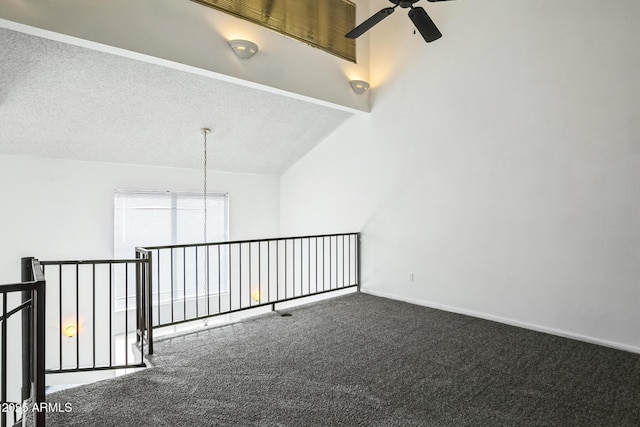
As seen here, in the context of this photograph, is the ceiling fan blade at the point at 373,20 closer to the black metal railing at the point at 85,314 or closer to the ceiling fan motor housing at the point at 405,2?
the ceiling fan motor housing at the point at 405,2

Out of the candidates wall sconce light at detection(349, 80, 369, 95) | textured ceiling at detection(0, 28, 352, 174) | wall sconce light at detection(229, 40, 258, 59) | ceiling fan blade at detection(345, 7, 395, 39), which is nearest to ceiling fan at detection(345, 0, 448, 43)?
ceiling fan blade at detection(345, 7, 395, 39)

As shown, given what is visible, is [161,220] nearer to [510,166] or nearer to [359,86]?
[359,86]

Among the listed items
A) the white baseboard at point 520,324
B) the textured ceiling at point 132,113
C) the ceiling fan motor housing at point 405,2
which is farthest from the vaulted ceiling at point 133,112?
the white baseboard at point 520,324

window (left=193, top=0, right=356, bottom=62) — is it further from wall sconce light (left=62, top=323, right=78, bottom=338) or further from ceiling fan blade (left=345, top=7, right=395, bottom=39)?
wall sconce light (left=62, top=323, right=78, bottom=338)

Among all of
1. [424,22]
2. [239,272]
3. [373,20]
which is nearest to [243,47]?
[373,20]

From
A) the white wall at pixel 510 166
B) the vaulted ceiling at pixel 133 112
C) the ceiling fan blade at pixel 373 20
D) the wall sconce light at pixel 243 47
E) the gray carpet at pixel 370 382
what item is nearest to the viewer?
the gray carpet at pixel 370 382

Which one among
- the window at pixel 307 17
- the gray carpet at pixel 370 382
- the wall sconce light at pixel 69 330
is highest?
the window at pixel 307 17

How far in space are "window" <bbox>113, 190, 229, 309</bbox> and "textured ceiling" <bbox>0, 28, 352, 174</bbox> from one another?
59 cm

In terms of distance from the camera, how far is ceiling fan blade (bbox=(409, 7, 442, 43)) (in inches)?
124

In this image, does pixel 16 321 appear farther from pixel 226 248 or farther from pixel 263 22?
pixel 263 22

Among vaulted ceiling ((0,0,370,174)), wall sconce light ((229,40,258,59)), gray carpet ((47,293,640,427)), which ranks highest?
wall sconce light ((229,40,258,59))

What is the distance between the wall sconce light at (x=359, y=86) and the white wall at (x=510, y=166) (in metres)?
0.24

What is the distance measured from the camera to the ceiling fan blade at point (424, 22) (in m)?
3.14

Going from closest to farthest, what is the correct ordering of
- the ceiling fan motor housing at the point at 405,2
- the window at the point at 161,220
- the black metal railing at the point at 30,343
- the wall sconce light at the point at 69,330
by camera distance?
the black metal railing at the point at 30,343 < the ceiling fan motor housing at the point at 405,2 < the wall sconce light at the point at 69,330 < the window at the point at 161,220
